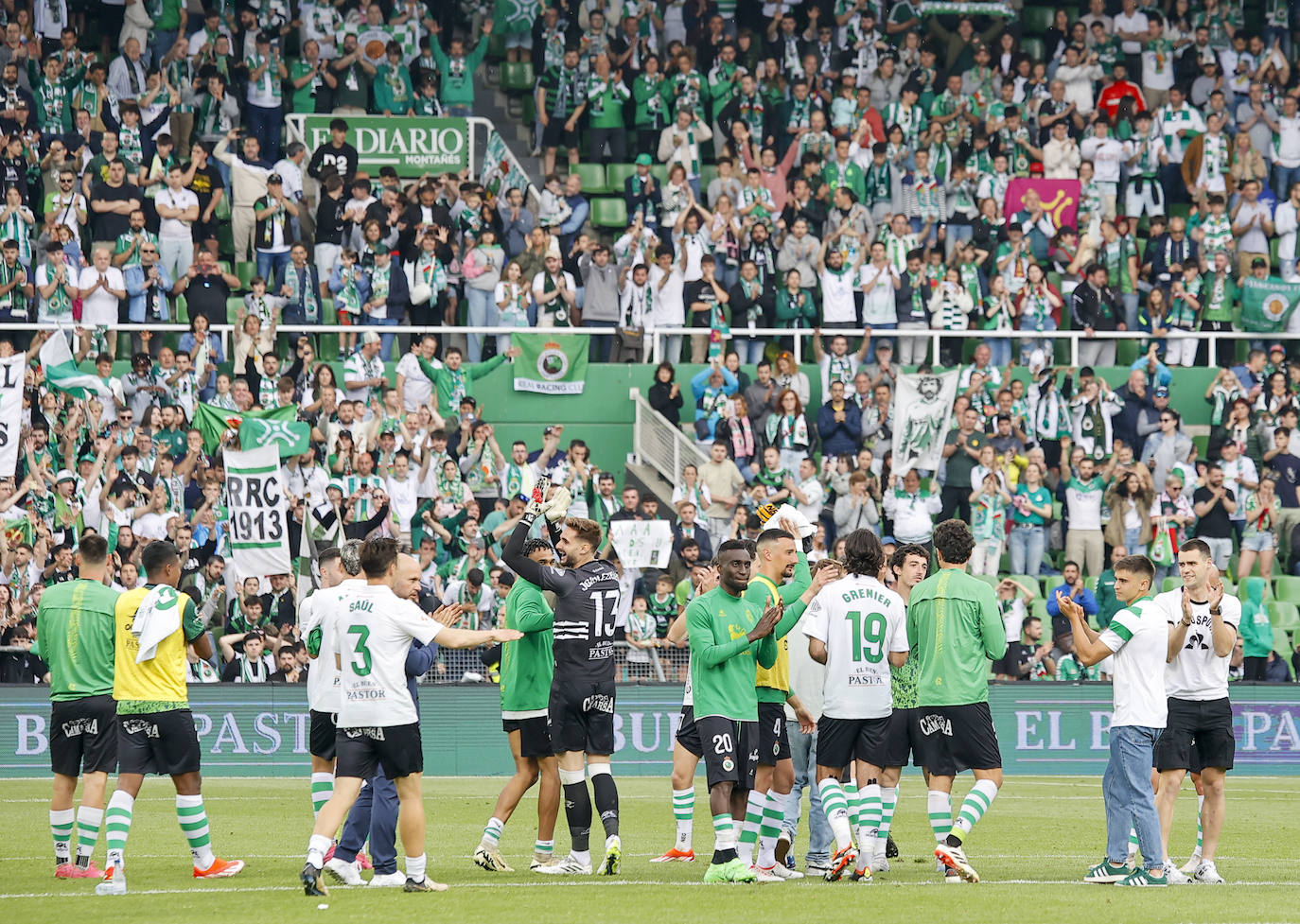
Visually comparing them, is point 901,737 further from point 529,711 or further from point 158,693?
point 158,693

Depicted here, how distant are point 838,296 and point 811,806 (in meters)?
14.6

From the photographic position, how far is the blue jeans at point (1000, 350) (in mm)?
26219

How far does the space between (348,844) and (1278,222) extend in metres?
20.7

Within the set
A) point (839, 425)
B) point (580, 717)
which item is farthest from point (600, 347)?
point (580, 717)

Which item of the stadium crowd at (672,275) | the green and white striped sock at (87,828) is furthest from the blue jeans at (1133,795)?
the stadium crowd at (672,275)

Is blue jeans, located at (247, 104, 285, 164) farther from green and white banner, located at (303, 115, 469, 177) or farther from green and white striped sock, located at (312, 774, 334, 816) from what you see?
green and white striped sock, located at (312, 774, 334, 816)

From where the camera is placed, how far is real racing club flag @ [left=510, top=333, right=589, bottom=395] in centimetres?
2545

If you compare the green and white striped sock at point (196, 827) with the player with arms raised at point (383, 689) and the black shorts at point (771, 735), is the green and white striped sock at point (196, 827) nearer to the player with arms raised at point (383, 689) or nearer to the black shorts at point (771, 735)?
the player with arms raised at point (383, 689)

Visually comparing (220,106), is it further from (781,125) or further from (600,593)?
(600,593)

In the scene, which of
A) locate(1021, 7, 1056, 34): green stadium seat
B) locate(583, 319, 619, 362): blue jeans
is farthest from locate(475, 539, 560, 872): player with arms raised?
locate(1021, 7, 1056, 34): green stadium seat

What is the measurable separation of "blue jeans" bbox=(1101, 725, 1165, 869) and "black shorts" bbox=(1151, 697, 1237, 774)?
0.50m

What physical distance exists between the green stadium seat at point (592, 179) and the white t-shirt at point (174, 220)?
5989 millimetres

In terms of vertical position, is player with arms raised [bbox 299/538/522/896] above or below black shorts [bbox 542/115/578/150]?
below

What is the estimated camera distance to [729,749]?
36.9ft
